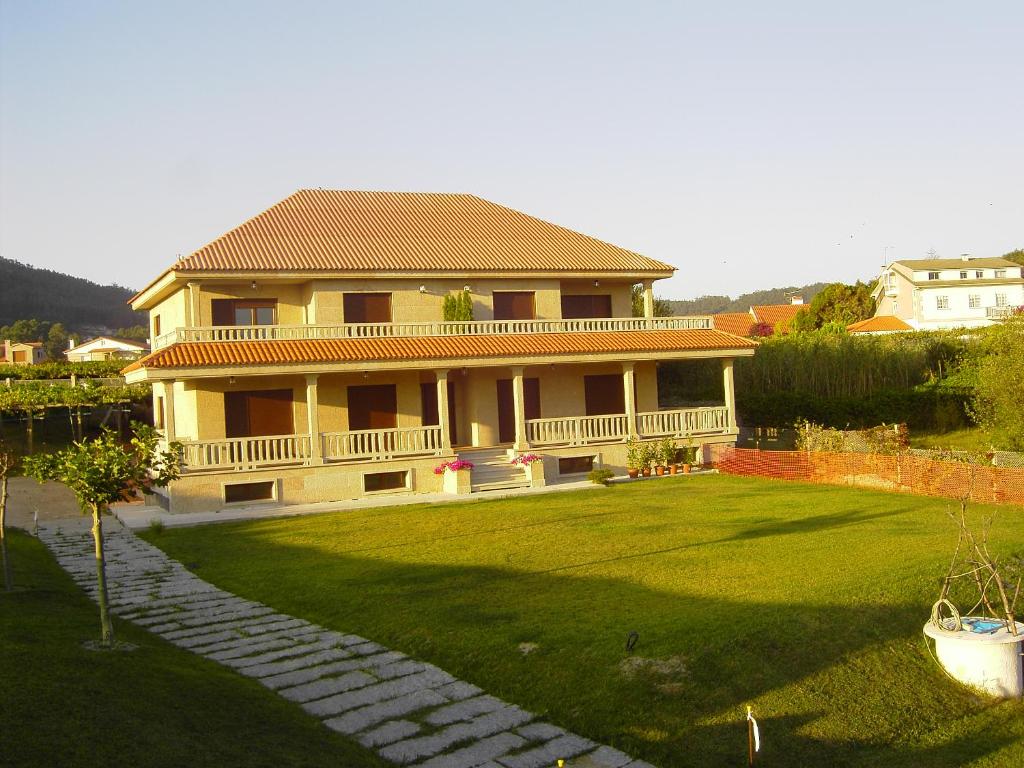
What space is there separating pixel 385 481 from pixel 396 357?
3603 mm

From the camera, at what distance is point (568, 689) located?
947cm

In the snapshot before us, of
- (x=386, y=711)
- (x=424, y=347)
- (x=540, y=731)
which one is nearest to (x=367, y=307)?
(x=424, y=347)

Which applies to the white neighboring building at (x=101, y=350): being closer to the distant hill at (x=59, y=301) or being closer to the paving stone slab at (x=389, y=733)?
the distant hill at (x=59, y=301)

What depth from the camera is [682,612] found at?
38.0ft

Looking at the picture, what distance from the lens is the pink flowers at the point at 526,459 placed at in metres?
27.5

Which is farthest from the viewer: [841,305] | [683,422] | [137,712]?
[841,305]

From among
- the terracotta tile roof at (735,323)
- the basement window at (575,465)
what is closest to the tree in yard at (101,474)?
the basement window at (575,465)

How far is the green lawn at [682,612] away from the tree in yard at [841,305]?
6550 cm

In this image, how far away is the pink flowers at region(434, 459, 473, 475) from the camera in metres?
26.4

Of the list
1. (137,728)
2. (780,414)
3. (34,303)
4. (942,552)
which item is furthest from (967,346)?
(34,303)

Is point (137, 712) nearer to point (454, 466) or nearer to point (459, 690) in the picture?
point (459, 690)

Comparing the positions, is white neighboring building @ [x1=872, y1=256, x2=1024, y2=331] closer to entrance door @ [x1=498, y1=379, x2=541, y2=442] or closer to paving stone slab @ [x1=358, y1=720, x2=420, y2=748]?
entrance door @ [x1=498, y1=379, x2=541, y2=442]

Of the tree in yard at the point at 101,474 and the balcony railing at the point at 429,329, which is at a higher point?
the balcony railing at the point at 429,329

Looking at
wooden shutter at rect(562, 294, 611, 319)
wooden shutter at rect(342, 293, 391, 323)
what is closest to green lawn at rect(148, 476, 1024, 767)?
wooden shutter at rect(342, 293, 391, 323)
